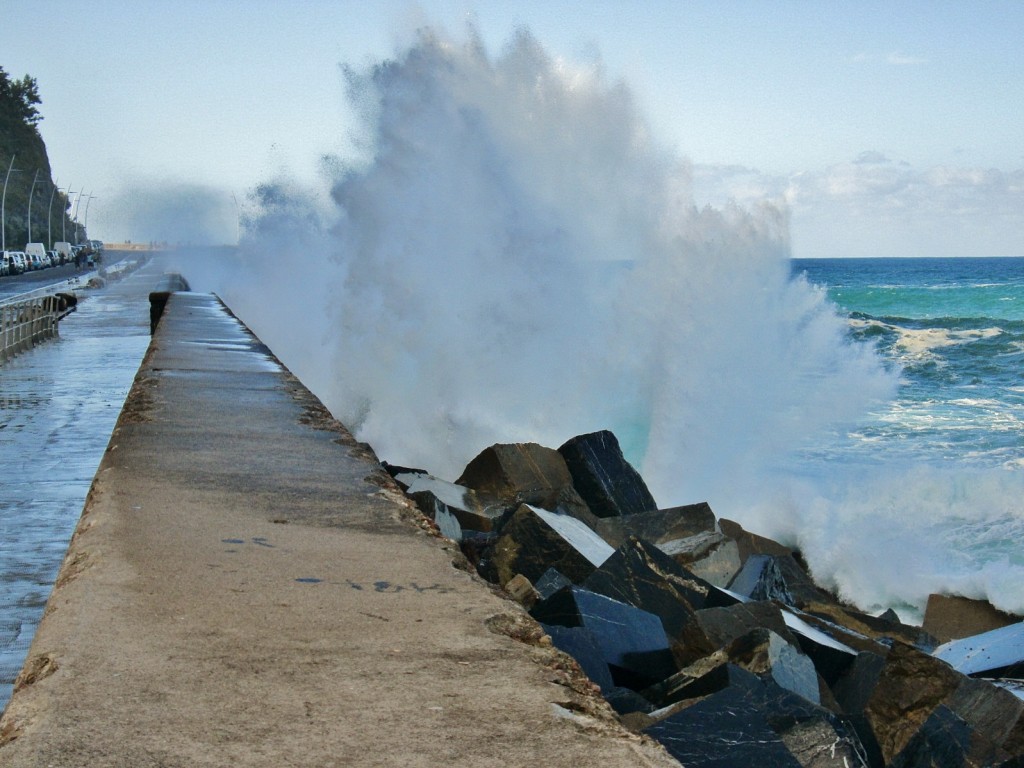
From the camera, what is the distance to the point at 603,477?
866 centimetres

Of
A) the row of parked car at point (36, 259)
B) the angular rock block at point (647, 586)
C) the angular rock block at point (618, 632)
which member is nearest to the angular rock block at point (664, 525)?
the angular rock block at point (647, 586)

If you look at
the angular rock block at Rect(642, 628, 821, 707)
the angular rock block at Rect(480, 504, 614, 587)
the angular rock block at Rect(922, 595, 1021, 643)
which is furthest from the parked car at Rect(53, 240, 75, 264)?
the angular rock block at Rect(642, 628, 821, 707)

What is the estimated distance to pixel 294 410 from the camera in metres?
6.05

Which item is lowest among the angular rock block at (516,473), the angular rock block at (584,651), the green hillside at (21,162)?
the angular rock block at (516,473)

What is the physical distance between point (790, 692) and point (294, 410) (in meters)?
3.37

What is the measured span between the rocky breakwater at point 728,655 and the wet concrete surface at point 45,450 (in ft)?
6.08

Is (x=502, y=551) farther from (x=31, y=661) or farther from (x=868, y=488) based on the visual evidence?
(x=868, y=488)

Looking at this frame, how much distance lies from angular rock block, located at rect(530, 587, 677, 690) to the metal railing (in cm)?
1153

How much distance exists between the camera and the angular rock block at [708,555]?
6.60 m

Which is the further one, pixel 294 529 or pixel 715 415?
pixel 715 415

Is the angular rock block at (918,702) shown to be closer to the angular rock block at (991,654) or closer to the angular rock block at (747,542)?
the angular rock block at (991,654)

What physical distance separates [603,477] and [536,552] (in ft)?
10.7

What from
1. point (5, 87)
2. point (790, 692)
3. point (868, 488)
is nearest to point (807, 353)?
point (868, 488)

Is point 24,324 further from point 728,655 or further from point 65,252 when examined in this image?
point 65,252
